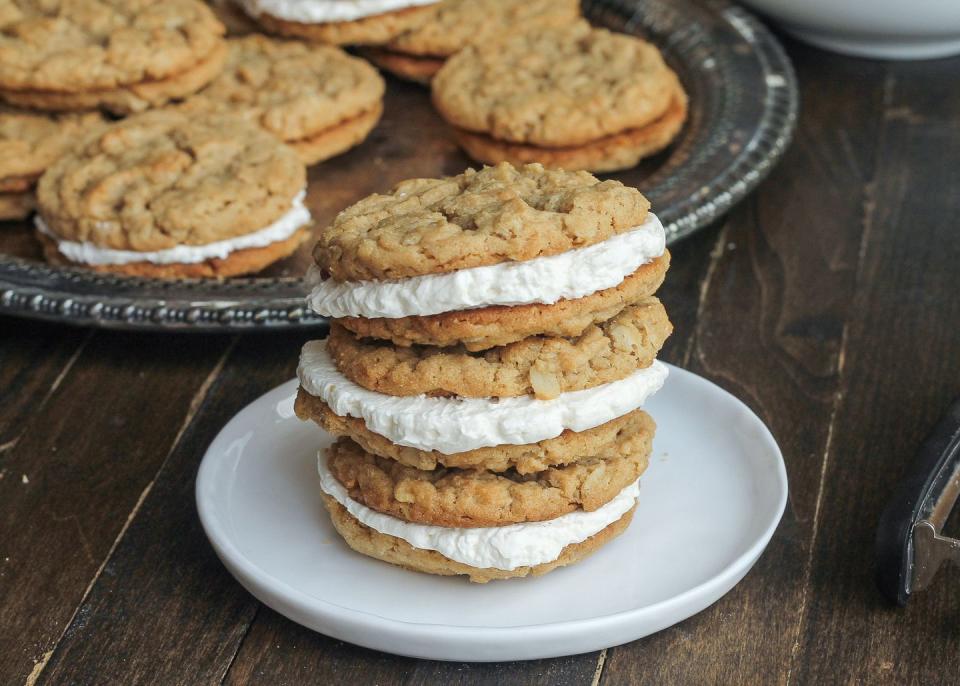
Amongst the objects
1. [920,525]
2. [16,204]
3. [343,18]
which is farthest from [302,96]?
[920,525]

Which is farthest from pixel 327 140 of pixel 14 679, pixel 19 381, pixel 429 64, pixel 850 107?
pixel 14 679

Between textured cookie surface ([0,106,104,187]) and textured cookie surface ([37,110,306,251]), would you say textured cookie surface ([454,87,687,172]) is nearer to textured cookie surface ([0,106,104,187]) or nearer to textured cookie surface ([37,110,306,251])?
textured cookie surface ([37,110,306,251])

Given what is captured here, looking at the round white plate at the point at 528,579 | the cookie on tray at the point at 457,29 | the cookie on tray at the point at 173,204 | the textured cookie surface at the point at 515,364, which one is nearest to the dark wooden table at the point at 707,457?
the round white plate at the point at 528,579

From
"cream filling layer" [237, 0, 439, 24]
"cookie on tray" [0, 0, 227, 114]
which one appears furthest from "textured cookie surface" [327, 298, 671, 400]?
"cream filling layer" [237, 0, 439, 24]

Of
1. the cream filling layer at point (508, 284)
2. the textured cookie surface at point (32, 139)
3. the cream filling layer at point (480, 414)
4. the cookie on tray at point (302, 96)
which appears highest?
the cream filling layer at point (508, 284)

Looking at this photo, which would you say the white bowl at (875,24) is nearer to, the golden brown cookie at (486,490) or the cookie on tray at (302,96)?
the cookie on tray at (302,96)

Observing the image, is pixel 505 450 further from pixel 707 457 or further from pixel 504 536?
pixel 707 457

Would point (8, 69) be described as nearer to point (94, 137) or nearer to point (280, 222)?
point (94, 137)
